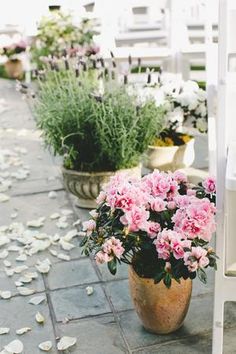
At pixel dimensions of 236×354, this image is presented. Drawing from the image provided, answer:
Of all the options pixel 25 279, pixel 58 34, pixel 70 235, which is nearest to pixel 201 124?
pixel 70 235

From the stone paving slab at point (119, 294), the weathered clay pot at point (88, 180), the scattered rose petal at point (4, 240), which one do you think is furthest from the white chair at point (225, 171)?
the scattered rose petal at point (4, 240)

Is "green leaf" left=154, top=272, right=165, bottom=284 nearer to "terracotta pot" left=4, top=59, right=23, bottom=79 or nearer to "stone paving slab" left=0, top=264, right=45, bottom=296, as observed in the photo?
"stone paving slab" left=0, top=264, right=45, bottom=296

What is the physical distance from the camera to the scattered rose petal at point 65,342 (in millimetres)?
2039

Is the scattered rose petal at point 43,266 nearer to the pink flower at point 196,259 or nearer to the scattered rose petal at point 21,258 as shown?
the scattered rose petal at point 21,258

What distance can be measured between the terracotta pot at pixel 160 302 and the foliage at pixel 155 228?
1.8 inches

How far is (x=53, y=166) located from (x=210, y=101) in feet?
4.39

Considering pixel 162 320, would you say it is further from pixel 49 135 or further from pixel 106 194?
pixel 49 135

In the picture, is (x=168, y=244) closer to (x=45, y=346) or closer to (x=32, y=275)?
(x=45, y=346)

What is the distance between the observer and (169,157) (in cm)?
331

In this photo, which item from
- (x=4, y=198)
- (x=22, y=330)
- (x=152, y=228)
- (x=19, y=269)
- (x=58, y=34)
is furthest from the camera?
(x=58, y=34)

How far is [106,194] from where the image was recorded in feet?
6.76

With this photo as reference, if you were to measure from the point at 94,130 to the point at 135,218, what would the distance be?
3.59ft

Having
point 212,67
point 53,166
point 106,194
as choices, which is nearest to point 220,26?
point 106,194

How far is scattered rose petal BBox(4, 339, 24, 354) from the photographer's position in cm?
203
